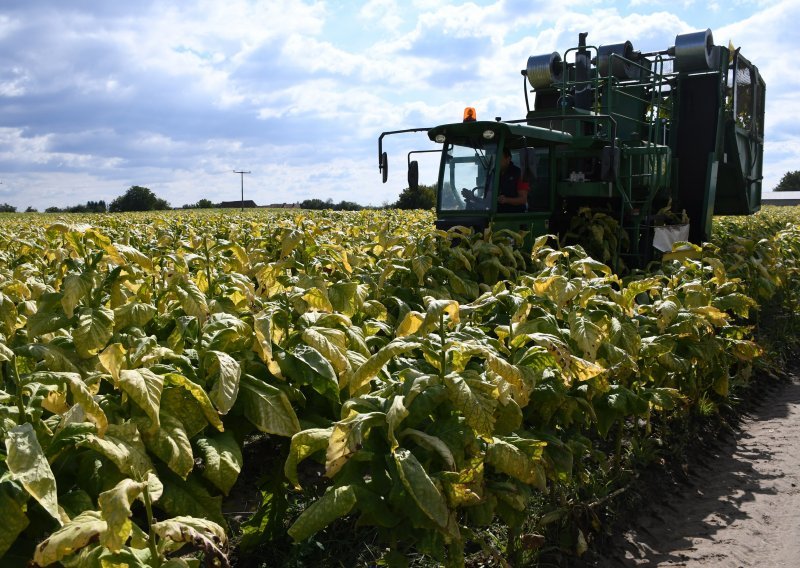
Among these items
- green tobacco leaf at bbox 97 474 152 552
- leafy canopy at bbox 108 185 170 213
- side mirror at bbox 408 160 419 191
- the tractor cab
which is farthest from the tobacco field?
leafy canopy at bbox 108 185 170 213

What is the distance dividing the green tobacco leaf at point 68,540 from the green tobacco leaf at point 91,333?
1179 millimetres

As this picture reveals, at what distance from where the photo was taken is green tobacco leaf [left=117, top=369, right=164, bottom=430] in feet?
7.69

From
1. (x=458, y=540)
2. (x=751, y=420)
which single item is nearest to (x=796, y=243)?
(x=751, y=420)

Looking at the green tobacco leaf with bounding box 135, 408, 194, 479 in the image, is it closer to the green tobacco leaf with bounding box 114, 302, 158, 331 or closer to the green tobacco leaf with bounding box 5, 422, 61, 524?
the green tobacco leaf with bounding box 5, 422, 61, 524

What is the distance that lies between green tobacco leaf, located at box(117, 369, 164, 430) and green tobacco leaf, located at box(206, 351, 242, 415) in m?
0.25

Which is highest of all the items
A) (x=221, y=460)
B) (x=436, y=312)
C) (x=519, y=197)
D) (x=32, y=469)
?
(x=519, y=197)

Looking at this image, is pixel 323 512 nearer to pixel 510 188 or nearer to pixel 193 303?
pixel 193 303

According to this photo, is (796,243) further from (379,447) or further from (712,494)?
(379,447)

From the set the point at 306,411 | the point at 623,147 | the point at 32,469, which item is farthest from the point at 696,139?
A: the point at 32,469

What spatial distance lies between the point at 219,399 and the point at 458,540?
0.99m

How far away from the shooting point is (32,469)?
1970 millimetres

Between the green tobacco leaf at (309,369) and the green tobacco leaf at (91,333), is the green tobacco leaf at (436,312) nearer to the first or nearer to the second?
the green tobacco leaf at (309,369)

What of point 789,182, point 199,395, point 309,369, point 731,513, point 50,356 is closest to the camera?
point 199,395

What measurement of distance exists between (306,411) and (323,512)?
3.57 feet
